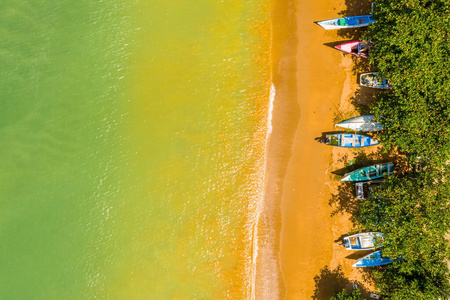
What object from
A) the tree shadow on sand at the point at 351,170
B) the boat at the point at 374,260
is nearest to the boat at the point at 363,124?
the tree shadow on sand at the point at 351,170

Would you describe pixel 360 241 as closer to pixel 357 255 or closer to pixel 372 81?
pixel 357 255

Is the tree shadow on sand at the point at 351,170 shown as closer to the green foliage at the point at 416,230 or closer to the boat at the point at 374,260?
the green foliage at the point at 416,230

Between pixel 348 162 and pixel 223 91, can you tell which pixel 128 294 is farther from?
pixel 348 162

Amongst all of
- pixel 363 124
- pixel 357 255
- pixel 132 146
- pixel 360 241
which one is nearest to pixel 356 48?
pixel 363 124

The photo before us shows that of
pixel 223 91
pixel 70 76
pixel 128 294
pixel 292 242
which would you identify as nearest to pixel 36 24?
pixel 70 76

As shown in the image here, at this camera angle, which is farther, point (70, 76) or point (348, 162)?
point (70, 76)

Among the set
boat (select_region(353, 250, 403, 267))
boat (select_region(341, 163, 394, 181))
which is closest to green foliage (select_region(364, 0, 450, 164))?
boat (select_region(341, 163, 394, 181))
